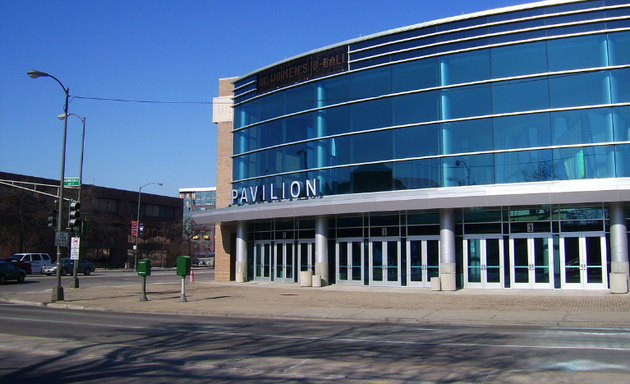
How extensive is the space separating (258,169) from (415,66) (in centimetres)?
1107

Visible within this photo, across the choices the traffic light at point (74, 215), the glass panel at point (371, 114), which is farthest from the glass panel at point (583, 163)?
the traffic light at point (74, 215)

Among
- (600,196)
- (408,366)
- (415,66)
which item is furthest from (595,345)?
(415,66)

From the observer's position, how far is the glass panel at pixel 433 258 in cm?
2736

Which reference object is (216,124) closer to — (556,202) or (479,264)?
(479,264)

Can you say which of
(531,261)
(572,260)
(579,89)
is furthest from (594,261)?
(579,89)

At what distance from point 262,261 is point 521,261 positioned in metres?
15.4

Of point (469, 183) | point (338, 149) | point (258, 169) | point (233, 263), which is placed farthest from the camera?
point (233, 263)

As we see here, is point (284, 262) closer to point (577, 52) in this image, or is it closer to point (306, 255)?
point (306, 255)

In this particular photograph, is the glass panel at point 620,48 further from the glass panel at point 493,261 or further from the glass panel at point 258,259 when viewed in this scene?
the glass panel at point 258,259

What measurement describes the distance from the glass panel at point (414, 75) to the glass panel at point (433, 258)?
760 centimetres

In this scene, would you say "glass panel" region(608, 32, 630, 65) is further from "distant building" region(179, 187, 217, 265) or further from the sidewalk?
"distant building" region(179, 187, 217, 265)

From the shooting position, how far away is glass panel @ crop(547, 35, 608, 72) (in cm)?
2428

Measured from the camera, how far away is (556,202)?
23.7 meters

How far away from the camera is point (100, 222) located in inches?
2891
